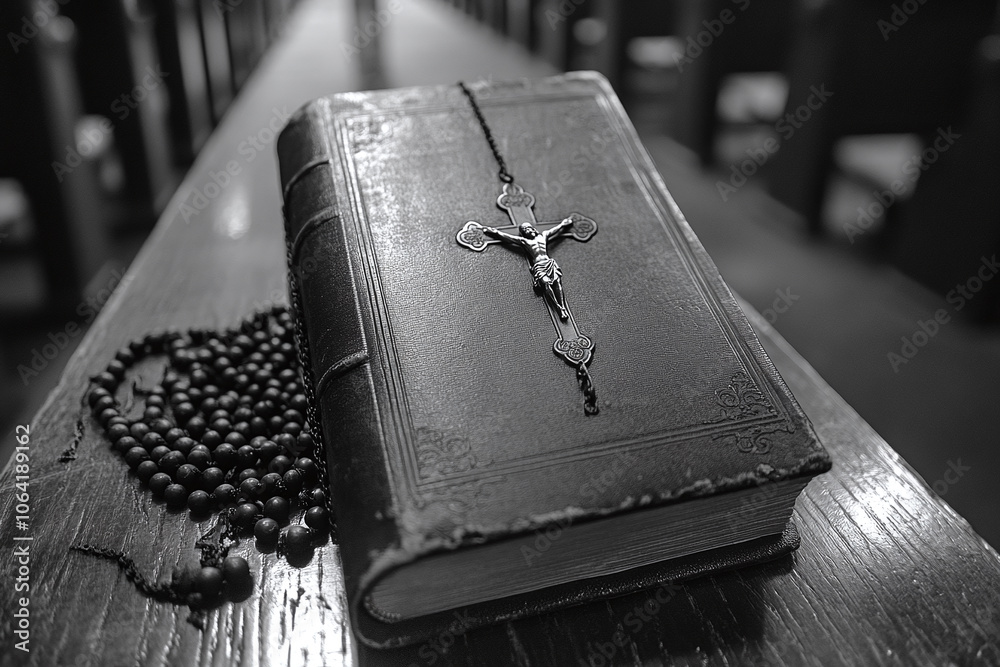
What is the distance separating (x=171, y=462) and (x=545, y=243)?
461 millimetres

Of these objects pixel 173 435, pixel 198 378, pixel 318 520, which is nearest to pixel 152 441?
pixel 173 435

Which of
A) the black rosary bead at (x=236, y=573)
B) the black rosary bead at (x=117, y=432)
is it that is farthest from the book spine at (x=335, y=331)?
the black rosary bead at (x=117, y=432)

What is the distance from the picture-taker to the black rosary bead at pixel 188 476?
2.64 ft

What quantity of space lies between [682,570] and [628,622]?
2.9 inches

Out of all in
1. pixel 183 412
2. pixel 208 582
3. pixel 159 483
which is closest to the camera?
pixel 208 582

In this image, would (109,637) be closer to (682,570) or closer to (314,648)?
(314,648)

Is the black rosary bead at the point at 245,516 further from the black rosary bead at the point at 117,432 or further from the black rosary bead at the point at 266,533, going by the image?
the black rosary bead at the point at 117,432

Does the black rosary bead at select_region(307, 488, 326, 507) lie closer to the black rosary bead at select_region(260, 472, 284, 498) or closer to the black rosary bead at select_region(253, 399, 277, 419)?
the black rosary bead at select_region(260, 472, 284, 498)

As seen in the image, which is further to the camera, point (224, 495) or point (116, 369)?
point (116, 369)

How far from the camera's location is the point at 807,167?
101 inches

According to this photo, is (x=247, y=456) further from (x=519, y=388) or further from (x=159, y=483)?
(x=519, y=388)

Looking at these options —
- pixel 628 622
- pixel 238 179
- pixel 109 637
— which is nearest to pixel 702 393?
pixel 628 622

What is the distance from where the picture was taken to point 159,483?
0.80 meters

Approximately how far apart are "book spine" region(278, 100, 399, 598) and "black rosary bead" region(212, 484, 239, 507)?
0.37 ft
